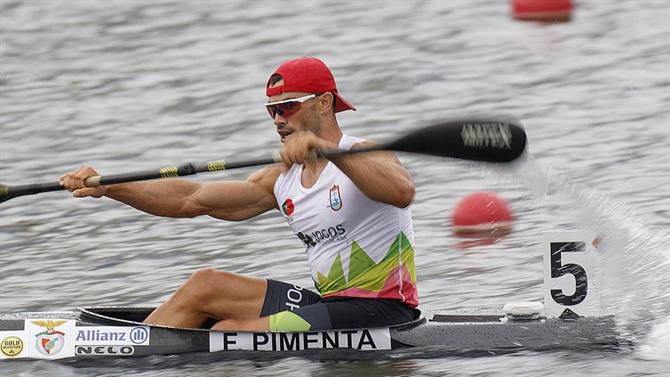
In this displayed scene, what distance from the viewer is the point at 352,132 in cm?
1419

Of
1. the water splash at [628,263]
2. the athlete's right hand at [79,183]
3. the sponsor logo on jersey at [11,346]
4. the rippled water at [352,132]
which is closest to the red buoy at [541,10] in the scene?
the rippled water at [352,132]

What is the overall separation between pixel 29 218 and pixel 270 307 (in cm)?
501

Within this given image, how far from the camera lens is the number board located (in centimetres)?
759

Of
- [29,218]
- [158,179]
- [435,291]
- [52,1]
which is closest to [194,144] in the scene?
[29,218]

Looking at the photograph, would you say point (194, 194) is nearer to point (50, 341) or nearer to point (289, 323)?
point (289, 323)

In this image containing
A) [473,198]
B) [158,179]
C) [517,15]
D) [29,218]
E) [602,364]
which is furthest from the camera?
[517,15]

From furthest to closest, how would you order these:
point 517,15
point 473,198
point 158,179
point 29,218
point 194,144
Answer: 1. point 517,15
2. point 194,144
3. point 29,218
4. point 473,198
5. point 158,179

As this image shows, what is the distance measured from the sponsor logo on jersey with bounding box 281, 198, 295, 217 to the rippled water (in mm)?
784

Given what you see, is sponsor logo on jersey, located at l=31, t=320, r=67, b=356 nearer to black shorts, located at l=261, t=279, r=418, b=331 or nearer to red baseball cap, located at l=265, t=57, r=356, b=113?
black shorts, located at l=261, t=279, r=418, b=331

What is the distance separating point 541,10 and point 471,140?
37.4 feet

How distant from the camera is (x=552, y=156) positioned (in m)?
12.8

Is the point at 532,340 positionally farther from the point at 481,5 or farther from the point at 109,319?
the point at 481,5

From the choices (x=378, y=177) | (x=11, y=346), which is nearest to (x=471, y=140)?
(x=378, y=177)

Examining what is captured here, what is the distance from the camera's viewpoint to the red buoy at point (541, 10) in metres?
18.0
